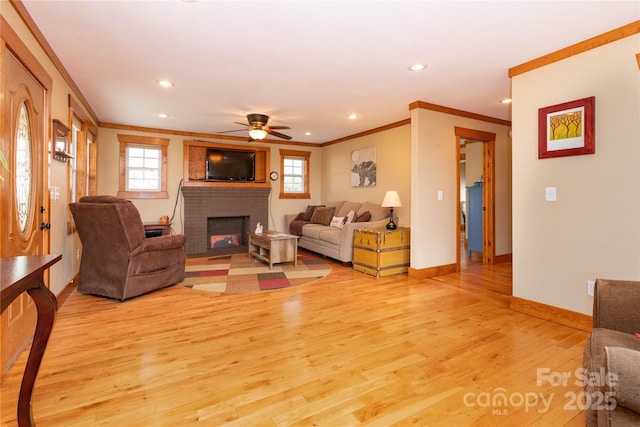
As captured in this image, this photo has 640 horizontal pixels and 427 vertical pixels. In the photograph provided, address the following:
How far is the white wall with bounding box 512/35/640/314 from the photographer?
236 cm

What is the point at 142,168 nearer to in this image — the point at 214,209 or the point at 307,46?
the point at 214,209

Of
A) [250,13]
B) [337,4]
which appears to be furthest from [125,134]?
[337,4]

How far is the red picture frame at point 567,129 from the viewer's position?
2537 mm

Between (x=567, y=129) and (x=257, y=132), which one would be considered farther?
(x=257, y=132)

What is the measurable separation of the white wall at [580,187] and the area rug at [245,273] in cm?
253

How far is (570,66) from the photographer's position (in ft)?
8.79

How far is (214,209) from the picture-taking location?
634cm

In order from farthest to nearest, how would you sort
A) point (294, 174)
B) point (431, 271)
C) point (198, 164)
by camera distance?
point (294, 174) < point (198, 164) < point (431, 271)

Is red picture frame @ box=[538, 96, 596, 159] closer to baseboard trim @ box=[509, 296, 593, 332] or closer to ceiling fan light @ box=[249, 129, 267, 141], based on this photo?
baseboard trim @ box=[509, 296, 593, 332]

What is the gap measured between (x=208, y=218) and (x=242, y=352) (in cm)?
468

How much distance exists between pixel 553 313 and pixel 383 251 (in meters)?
2.01

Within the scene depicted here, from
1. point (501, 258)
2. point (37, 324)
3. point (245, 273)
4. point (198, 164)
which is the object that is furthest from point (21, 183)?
point (501, 258)

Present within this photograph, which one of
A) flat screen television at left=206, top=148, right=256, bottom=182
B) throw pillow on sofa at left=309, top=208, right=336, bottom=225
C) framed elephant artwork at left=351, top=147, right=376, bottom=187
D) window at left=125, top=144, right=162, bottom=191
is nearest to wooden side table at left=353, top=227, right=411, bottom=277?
throw pillow on sofa at left=309, top=208, right=336, bottom=225

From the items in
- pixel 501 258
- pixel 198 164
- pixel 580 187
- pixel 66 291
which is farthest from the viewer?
pixel 198 164
